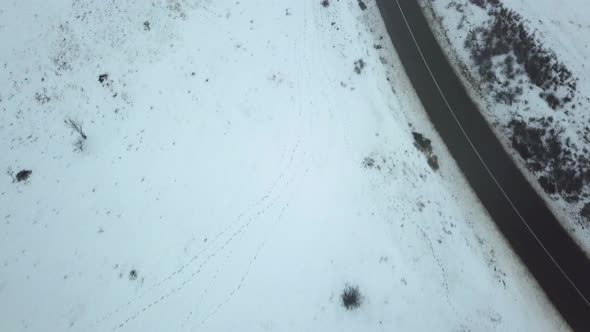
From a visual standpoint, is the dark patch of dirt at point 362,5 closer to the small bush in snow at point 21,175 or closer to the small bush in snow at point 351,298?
the small bush in snow at point 351,298

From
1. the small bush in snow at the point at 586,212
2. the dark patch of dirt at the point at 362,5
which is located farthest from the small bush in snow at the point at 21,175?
the small bush in snow at the point at 586,212

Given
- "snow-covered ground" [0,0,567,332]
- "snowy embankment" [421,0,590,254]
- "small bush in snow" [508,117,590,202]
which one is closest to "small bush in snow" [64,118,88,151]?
"snow-covered ground" [0,0,567,332]

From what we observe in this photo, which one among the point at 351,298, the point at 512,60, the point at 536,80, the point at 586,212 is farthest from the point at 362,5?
the point at 351,298

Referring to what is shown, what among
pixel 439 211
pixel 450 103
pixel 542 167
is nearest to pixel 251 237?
pixel 439 211

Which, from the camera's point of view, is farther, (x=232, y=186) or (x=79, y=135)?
(x=79, y=135)

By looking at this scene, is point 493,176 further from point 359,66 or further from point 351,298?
point 351,298
